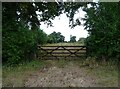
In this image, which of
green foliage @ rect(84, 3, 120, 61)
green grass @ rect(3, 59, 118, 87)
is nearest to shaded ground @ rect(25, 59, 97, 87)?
green grass @ rect(3, 59, 118, 87)

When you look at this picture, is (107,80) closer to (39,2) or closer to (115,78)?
(115,78)

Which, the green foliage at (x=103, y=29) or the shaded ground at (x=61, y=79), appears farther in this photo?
the green foliage at (x=103, y=29)

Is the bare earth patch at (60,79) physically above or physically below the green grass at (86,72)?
below

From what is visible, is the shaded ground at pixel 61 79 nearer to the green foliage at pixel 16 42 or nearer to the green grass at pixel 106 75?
the green grass at pixel 106 75

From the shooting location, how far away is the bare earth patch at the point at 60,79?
9401mm

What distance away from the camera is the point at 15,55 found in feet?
46.2

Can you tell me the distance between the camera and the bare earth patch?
9.40 m

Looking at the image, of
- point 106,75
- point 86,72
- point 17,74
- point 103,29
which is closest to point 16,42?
point 17,74

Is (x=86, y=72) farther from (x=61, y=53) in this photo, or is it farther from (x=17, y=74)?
(x=61, y=53)

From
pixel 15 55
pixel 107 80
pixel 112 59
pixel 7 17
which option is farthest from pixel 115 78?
pixel 7 17

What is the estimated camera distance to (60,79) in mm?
10469

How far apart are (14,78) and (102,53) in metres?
5.99

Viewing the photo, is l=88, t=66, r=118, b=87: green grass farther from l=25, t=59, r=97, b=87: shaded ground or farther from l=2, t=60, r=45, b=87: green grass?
l=2, t=60, r=45, b=87: green grass

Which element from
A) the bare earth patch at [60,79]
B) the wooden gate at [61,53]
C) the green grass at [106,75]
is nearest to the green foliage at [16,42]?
the wooden gate at [61,53]
